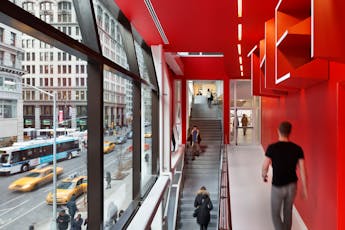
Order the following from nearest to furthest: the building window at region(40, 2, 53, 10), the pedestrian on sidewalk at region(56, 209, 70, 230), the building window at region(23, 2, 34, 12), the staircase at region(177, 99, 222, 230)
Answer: the building window at region(23, 2, 34, 12) → the building window at region(40, 2, 53, 10) → the pedestrian on sidewalk at region(56, 209, 70, 230) → the staircase at region(177, 99, 222, 230)

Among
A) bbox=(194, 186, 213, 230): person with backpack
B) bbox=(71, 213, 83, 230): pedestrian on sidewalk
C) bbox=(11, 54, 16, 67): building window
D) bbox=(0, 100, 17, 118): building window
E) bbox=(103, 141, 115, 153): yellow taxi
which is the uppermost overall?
bbox=(11, 54, 16, 67): building window

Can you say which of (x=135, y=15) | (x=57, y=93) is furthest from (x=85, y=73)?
(x=135, y=15)

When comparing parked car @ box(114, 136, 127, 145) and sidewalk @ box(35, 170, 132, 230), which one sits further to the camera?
parked car @ box(114, 136, 127, 145)

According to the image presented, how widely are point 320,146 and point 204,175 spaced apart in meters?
9.62

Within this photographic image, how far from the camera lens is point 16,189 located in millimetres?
2559

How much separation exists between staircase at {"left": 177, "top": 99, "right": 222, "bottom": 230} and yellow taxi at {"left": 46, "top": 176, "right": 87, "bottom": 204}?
6429 millimetres

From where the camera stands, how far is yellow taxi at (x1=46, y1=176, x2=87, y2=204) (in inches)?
135

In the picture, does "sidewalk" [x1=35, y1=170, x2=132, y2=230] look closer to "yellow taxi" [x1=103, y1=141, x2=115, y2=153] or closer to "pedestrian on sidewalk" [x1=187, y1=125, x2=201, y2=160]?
"yellow taxi" [x1=103, y1=141, x2=115, y2=153]

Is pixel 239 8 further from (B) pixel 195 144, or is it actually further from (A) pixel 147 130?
(B) pixel 195 144

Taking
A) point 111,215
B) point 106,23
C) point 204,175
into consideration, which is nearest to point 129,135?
point 111,215

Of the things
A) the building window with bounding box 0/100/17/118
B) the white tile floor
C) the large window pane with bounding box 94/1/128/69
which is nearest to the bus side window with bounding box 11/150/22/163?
the building window with bounding box 0/100/17/118

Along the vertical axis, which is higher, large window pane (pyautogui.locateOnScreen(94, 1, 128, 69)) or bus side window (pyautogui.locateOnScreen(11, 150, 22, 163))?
large window pane (pyautogui.locateOnScreen(94, 1, 128, 69))

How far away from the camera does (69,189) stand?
3.72 m

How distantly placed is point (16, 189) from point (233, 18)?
4.39 m
